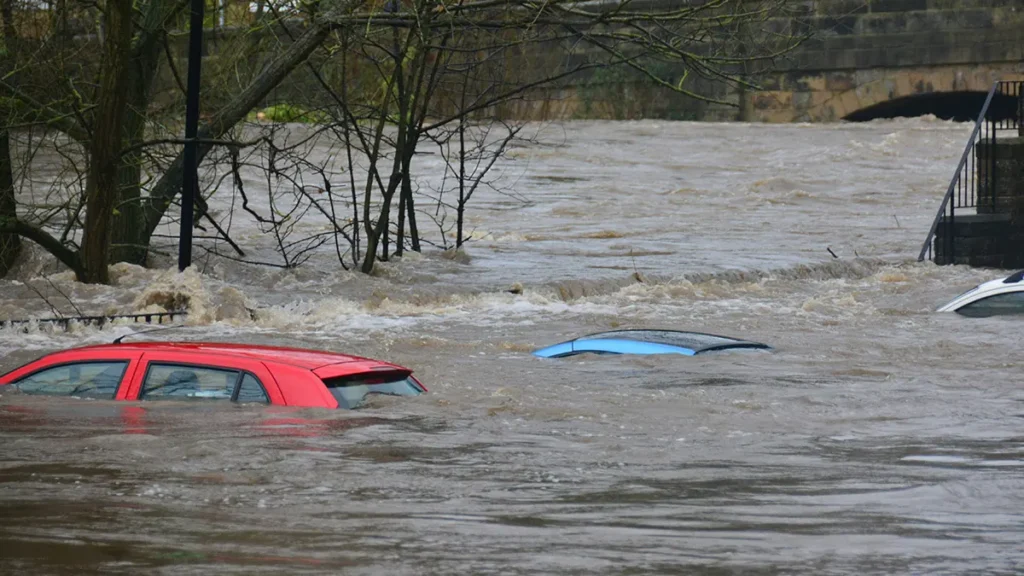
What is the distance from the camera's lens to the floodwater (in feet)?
20.0

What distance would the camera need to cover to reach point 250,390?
8.31 m

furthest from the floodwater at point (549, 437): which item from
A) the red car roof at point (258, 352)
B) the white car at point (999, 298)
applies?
the red car roof at point (258, 352)

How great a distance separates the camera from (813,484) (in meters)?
7.50

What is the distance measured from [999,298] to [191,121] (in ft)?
25.4

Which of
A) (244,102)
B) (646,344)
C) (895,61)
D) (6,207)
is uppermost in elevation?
(895,61)

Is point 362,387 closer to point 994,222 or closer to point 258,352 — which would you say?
point 258,352

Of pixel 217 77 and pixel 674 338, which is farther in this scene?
pixel 217 77

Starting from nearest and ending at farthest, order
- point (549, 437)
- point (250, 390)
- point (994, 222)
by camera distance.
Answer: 1. point (250, 390)
2. point (549, 437)
3. point (994, 222)

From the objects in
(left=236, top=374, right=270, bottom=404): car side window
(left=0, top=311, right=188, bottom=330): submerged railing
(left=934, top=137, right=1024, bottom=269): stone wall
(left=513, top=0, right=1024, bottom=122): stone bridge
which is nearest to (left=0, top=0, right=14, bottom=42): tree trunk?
(left=0, top=311, right=188, bottom=330): submerged railing

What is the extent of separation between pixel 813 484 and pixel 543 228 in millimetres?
18587

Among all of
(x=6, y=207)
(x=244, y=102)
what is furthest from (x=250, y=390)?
(x=6, y=207)

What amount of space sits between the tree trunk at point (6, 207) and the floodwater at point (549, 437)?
324 millimetres

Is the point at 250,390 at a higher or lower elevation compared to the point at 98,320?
higher

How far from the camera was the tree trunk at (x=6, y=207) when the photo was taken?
17.1m
